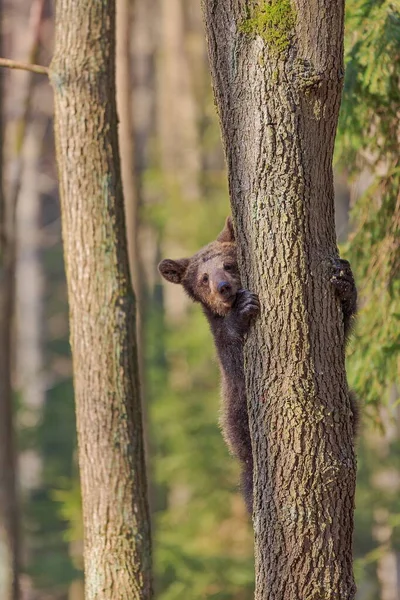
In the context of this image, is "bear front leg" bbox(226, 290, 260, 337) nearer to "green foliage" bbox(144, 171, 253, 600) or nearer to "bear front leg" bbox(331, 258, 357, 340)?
"bear front leg" bbox(331, 258, 357, 340)

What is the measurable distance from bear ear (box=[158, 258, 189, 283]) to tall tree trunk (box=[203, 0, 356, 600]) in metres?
2.62

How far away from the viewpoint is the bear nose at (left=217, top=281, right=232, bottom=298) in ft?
18.9

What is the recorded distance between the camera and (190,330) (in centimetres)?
1753

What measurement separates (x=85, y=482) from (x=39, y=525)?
15.5 meters

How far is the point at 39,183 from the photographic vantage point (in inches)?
1003

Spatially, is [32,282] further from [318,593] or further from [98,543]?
[318,593]

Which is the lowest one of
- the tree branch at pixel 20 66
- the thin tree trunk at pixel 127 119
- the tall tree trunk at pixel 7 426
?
the tall tree trunk at pixel 7 426

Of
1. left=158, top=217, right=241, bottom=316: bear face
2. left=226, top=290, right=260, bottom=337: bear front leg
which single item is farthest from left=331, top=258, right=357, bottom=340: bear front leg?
left=158, top=217, right=241, bottom=316: bear face

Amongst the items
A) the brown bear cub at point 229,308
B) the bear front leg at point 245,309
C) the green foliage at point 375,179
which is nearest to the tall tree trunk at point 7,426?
the brown bear cub at point 229,308

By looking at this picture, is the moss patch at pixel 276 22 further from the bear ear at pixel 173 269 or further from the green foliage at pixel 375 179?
the bear ear at pixel 173 269

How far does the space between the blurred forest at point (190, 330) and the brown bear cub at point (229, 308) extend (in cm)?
122

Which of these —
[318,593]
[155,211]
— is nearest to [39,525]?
[155,211]

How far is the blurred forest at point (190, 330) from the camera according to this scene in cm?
723

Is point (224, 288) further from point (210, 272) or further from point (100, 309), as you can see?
point (100, 309)
